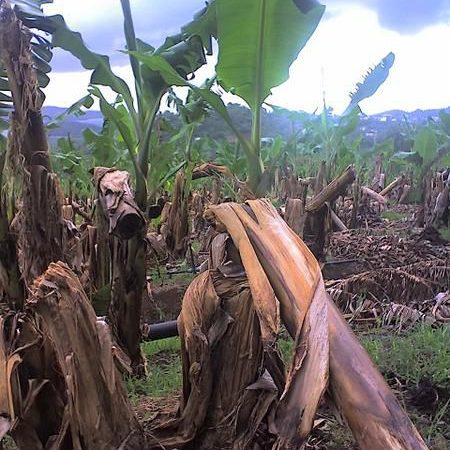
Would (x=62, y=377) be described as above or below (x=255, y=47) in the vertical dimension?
below

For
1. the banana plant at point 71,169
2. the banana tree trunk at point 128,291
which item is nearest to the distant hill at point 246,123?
the banana plant at point 71,169

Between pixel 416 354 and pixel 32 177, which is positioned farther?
pixel 416 354

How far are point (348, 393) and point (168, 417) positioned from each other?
2.71 feet

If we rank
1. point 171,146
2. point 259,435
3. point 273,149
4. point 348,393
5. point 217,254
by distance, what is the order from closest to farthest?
point 348,393, point 259,435, point 217,254, point 171,146, point 273,149

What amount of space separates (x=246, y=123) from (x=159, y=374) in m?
1.29

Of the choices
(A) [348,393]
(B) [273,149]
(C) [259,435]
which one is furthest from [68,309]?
(B) [273,149]

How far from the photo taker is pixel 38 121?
1.52 m

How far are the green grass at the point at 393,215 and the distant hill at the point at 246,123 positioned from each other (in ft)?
3.64

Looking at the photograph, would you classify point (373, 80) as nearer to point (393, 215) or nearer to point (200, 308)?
point (393, 215)

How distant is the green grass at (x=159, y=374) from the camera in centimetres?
215

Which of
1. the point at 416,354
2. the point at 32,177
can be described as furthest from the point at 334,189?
the point at 32,177

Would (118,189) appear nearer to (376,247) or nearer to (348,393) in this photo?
(348,393)

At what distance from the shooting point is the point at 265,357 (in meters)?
1.32

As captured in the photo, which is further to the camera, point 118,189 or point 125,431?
point 118,189
